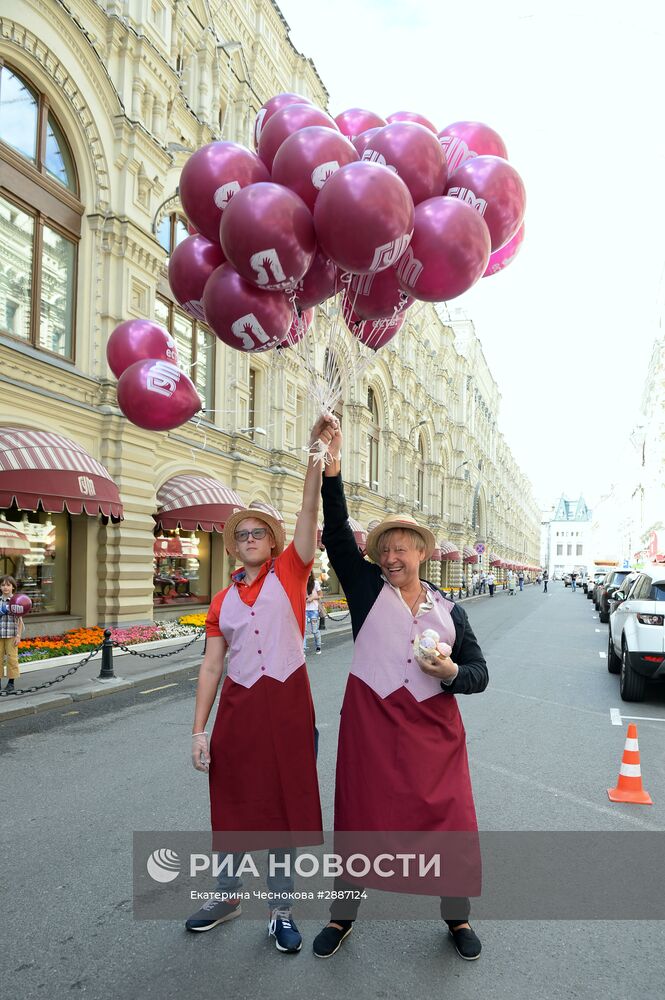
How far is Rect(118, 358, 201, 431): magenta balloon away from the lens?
560 centimetres

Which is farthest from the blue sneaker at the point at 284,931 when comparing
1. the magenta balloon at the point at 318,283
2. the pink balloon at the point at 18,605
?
the pink balloon at the point at 18,605

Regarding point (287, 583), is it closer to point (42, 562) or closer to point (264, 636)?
point (264, 636)

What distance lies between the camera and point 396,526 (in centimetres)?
346

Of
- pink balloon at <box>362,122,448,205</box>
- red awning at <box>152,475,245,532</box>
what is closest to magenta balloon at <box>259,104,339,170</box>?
pink balloon at <box>362,122,448,205</box>

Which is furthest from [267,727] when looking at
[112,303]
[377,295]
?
[112,303]

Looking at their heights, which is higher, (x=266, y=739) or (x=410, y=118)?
(x=410, y=118)

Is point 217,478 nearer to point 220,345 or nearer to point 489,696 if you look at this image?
point 220,345

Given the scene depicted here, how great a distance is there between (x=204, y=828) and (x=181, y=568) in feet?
52.0

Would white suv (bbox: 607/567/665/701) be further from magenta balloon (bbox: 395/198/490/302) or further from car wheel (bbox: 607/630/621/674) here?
magenta balloon (bbox: 395/198/490/302)

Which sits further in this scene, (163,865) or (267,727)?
(163,865)

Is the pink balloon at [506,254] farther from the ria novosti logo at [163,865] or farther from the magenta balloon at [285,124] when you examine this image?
the ria novosti logo at [163,865]

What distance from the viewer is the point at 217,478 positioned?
20469 mm

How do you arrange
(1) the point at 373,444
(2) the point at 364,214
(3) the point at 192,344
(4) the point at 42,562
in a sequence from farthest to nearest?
(1) the point at 373,444
(3) the point at 192,344
(4) the point at 42,562
(2) the point at 364,214

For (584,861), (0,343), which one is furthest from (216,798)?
(0,343)
